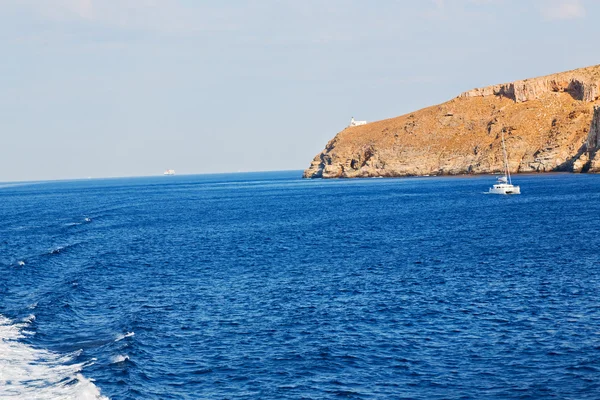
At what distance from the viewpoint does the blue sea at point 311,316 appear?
2412 cm

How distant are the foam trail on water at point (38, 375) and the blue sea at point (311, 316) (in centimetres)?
9

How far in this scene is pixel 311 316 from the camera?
33.1 m

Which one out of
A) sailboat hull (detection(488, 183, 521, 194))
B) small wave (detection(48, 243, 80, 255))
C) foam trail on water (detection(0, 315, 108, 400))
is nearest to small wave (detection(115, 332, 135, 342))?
foam trail on water (detection(0, 315, 108, 400))

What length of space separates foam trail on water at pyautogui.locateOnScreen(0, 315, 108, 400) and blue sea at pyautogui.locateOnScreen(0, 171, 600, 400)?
88 mm

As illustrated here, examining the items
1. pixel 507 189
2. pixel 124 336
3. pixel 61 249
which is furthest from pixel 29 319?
pixel 507 189

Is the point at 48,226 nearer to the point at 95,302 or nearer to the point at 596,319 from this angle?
the point at 95,302

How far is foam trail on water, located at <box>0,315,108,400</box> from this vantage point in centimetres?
2355

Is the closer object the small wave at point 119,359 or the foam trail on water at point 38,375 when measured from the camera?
the foam trail on water at point 38,375

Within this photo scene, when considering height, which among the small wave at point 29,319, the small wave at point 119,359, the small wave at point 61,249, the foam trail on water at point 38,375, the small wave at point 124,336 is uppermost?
the small wave at point 61,249

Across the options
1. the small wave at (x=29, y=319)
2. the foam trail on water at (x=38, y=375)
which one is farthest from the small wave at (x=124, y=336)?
the small wave at (x=29, y=319)

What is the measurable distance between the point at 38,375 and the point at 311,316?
13020 mm

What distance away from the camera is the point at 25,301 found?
39281mm

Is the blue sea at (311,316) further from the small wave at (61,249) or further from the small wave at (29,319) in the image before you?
the small wave at (61,249)

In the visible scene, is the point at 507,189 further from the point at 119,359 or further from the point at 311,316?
the point at 119,359
